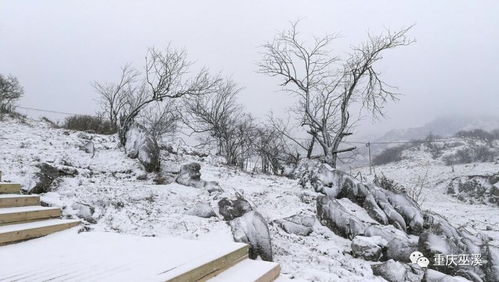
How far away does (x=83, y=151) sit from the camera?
11.2m

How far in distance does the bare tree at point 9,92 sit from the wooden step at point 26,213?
1903 centimetres

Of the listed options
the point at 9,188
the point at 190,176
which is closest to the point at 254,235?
the point at 9,188

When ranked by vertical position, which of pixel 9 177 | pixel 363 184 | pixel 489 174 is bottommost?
pixel 489 174

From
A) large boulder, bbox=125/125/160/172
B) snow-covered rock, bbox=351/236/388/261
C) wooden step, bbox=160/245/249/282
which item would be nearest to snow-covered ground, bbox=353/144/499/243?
snow-covered rock, bbox=351/236/388/261

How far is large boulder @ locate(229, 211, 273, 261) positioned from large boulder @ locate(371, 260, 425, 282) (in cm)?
188

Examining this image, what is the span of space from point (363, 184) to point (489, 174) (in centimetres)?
1888

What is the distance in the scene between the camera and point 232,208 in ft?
24.5

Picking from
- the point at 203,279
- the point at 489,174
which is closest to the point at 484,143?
the point at 489,174

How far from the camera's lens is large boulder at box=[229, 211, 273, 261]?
18.4 feet

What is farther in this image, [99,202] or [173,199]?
[173,199]

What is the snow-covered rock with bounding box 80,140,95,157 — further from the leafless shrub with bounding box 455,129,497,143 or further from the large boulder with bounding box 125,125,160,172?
the leafless shrub with bounding box 455,129,497,143

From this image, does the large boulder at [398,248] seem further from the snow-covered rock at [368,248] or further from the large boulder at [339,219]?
the large boulder at [339,219]

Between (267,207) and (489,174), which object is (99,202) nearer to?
(267,207)

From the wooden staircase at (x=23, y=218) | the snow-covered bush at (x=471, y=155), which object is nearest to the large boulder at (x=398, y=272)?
the wooden staircase at (x=23, y=218)
